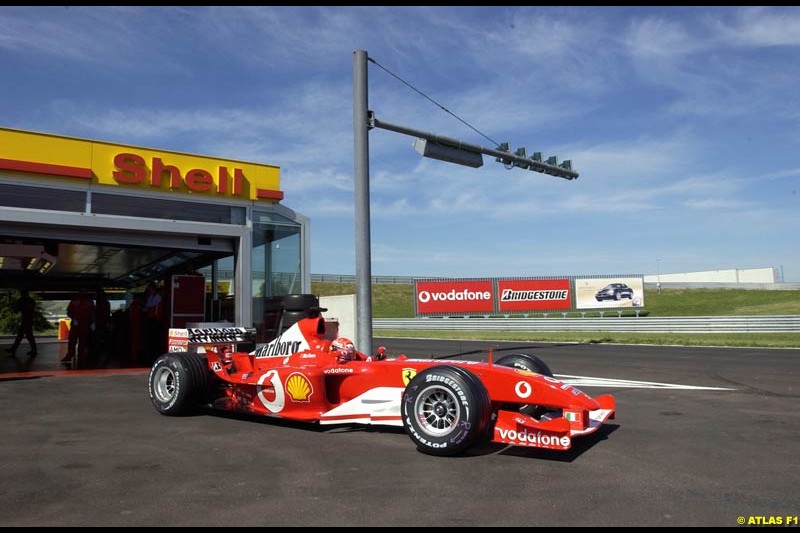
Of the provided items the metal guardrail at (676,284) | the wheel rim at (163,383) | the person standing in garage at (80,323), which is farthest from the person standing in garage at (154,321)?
the metal guardrail at (676,284)

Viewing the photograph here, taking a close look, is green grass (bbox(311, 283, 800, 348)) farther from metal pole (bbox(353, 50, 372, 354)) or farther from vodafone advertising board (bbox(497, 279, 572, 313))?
metal pole (bbox(353, 50, 372, 354))

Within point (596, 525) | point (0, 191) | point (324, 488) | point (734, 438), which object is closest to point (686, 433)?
point (734, 438)

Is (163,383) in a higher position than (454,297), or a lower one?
lower

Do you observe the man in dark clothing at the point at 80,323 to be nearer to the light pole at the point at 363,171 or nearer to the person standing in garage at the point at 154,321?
the person standing in garage at the point at 154,321

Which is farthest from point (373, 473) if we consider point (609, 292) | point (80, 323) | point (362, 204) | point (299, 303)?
point (609, 292)

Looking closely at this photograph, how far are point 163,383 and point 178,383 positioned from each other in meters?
0.45

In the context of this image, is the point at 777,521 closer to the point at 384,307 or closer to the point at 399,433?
the point at 399,433

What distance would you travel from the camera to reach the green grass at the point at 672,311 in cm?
2314

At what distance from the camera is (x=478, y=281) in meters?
40.8

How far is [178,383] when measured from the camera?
730 cm

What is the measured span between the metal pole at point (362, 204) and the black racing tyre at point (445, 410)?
5.40 meters

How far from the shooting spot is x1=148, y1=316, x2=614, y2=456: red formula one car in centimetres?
516

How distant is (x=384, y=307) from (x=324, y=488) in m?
47.2

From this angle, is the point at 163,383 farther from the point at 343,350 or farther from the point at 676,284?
the point at 676,284
